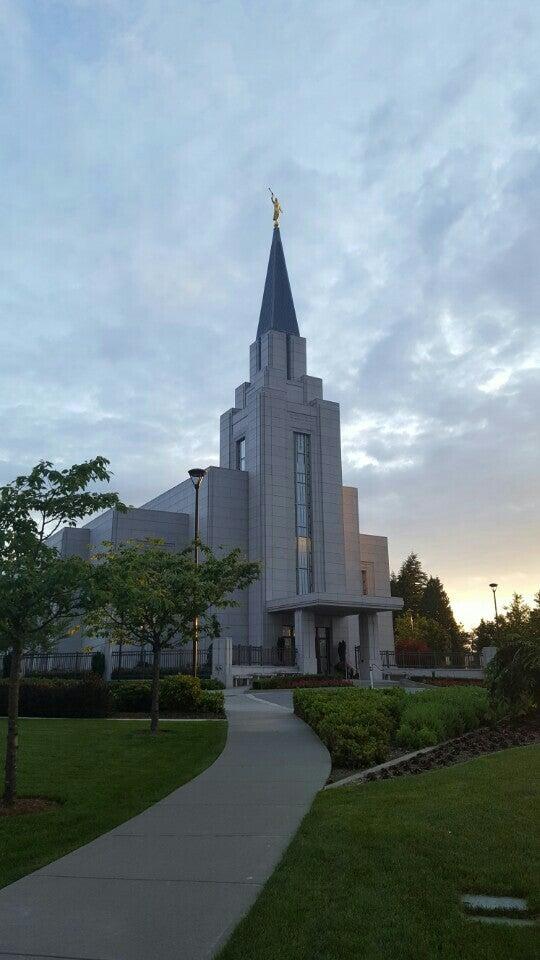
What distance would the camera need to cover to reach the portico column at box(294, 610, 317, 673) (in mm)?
39312

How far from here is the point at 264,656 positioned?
4381 centimetres

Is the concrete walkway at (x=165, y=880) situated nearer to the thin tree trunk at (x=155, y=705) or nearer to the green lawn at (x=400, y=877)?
the green lawn at (x=400, y=877)

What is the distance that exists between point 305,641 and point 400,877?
1423 inches

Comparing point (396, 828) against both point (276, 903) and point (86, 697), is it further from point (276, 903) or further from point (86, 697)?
point (86, 697)

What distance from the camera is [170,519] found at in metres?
50.7

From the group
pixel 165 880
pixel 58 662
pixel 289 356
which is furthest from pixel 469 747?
pixel 289 356

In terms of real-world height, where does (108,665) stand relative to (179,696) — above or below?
above

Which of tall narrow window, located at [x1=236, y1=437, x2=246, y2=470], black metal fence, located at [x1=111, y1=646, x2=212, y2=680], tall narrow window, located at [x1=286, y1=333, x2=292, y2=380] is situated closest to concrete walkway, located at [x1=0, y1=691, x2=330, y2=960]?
black metal fence, located at [x1=111, y1=646, x2=212, y2=680]

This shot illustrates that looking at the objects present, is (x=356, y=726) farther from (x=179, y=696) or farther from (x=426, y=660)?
(x=426, y=660)

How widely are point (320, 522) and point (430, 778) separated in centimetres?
3979

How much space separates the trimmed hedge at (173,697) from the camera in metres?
20.1

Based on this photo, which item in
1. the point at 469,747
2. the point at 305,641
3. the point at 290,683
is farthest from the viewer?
the point at 305,641

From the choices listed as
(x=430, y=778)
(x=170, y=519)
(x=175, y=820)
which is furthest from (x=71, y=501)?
(x=170, y=519)

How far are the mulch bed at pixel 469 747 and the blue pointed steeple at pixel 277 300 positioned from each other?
138ft
